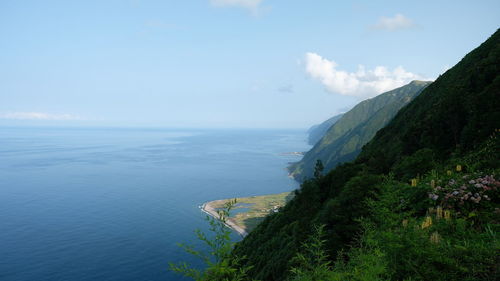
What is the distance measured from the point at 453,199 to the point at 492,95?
34441 mm

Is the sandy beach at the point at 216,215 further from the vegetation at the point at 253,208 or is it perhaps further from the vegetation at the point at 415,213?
the vegetation at the point at 415,213

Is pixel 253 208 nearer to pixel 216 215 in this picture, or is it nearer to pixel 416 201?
pixel 216 215

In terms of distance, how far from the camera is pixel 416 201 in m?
21.5

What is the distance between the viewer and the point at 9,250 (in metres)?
113

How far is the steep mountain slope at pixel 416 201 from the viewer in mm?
10977

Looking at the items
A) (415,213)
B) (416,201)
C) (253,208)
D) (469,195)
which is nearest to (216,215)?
(253,208)

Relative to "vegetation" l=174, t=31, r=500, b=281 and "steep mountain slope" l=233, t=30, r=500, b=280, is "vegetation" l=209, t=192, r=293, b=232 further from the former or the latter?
"vegetation" l=174, t=31, r=500, b=281

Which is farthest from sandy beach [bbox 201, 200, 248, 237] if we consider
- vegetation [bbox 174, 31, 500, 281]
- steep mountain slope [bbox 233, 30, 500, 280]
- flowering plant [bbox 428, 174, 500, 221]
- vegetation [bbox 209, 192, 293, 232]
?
flowering plant [bbox 428, 174, 500, 221]

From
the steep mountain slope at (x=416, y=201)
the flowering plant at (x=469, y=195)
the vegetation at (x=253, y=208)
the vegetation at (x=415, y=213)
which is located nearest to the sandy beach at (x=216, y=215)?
the vegetation at (x=253, y=208)

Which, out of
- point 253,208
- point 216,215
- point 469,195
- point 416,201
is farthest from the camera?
point 253,208

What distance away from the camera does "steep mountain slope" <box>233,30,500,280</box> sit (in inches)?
432

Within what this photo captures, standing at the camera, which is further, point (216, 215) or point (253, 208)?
point (253, 208)

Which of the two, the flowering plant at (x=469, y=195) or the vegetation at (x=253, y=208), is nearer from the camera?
the flowering plant at (x=469, y=195)

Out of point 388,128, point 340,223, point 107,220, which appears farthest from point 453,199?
point 107,220
